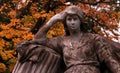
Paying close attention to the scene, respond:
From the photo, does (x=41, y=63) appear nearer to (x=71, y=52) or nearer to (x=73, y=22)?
(x=71, y=52)

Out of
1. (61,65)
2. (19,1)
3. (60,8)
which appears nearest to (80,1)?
(60,8)

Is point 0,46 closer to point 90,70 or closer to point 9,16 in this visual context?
point 9,16

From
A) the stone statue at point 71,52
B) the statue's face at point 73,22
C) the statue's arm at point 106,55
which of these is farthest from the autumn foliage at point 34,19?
the statue's arm at point 106,55

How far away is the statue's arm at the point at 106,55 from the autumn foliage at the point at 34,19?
564 cm

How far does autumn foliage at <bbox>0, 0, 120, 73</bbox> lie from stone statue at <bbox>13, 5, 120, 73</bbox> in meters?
5.30

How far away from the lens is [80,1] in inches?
515

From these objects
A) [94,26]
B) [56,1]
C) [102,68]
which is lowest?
[94,26]

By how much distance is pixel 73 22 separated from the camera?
557 cm

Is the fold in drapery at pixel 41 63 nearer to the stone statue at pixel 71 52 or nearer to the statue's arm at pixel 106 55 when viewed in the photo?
the stone statue at pixel 71 52

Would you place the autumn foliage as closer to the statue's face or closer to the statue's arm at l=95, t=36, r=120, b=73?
the statue's face

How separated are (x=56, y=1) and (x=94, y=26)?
1.32m

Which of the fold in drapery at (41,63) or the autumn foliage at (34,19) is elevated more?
the fold in drapery at (41,63)

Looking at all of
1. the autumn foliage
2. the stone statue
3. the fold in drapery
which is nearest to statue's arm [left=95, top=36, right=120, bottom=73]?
the stone statue

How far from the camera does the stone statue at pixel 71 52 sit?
18.0 ft
